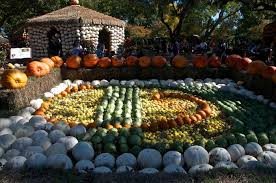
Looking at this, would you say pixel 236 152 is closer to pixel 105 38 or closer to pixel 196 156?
pixel 196 156

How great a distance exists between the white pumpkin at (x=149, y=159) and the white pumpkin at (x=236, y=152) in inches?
45.2

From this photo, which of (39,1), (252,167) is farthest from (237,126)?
(39,1)

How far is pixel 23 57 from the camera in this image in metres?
22.9

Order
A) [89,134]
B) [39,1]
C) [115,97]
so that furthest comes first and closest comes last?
[39,1] < [115,97] < [89,134]

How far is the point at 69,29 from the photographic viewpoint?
75.8 feet

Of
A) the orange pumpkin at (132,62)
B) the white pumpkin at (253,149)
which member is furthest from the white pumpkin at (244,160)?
the orange pumpkin at (132,62)

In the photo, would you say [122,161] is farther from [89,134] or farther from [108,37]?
[108,37]

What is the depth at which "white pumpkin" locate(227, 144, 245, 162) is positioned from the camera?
20.5 feet

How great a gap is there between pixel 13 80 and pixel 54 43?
14.4 metres

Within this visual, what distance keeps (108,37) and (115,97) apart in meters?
15.4

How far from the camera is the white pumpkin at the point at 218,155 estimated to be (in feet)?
19.7

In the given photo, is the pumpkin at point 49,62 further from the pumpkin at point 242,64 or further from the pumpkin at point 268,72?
the pumpkin at point 268,72

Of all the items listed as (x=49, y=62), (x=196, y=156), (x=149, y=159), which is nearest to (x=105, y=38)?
(x=49, y=62)

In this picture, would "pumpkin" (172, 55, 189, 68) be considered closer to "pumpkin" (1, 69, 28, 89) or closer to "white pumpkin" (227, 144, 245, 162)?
"pumpkin" (1, 69, 28, 89)
